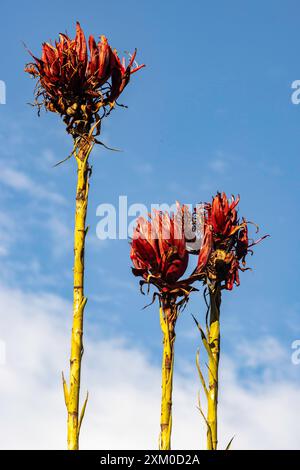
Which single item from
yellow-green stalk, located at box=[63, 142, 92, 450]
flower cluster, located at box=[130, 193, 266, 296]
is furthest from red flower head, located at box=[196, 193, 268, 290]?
yellow-green stalk, located at box=[63, 142, 92, 450]

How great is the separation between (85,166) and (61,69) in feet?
5.23

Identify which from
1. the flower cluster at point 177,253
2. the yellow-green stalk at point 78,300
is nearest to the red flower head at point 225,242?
the flower cluster at point 177,253

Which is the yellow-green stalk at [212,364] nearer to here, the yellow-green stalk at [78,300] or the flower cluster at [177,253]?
the flower cluster at [177,253]

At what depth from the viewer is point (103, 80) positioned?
16125 mm

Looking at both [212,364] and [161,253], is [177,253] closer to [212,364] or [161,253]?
[161,253]

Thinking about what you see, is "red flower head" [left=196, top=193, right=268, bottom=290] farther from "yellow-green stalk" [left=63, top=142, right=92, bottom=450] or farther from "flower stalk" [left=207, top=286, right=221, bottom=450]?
"yellow-green stalk" [left=63, top=142, right=92, bottom=450]

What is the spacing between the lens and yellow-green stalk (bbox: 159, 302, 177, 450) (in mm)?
15047

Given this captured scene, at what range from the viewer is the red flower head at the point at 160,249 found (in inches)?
604

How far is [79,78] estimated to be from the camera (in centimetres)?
1597

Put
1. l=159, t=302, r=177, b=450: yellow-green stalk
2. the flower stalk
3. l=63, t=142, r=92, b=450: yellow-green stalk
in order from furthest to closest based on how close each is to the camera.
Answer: the flower stalk < l=159, t=302, r=177, b=450: yellow-green stalk < l=63, t=142, r=92, b=450: yellow-green stalk

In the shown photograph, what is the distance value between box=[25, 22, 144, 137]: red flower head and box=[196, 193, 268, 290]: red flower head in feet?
8.05

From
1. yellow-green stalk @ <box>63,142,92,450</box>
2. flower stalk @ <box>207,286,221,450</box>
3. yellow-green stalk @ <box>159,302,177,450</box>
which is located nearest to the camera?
yellow-green stalk @ <box>63,142,92,450</box>
